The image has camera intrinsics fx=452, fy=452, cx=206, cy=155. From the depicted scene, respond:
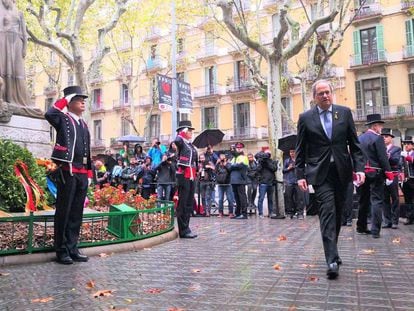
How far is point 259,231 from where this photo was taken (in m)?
9.20

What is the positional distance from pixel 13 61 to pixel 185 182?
4056 mm

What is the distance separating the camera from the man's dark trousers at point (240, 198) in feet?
41.6

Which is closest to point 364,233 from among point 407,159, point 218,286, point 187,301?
point 407,159

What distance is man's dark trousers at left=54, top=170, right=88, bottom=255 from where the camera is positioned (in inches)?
228

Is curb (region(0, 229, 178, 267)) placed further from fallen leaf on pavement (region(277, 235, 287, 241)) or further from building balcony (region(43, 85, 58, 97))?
building balcony (region(43, 85, 58, 97))

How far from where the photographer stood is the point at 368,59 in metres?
33.1

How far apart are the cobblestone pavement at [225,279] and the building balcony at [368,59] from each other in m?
27.7

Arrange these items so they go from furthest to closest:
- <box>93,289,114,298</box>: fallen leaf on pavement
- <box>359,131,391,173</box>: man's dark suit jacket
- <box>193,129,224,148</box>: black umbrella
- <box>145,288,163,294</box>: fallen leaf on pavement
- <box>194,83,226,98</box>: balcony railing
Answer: <box>194,83,226,98</box>: balcony railing < <box>193,129,224,148</box>: black umbrella < <box>359,131,391,173</box>: man's dark suit jacket < <box>145,288,163,294</box>: fallen leaf on pavement < <box>93,289,114,298</box>: fallen leaf on pavement

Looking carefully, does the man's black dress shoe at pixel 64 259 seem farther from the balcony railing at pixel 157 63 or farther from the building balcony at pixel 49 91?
the building balcony at pixel 49 91

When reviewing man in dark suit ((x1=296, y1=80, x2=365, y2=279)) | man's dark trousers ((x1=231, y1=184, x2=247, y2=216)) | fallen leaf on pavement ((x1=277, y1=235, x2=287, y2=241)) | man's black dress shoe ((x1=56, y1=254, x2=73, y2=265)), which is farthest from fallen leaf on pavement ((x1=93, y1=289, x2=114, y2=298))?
man's dark trousers ((x1=231, y1=184, x2=247, y2=216))

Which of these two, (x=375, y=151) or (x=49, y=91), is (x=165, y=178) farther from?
(x=49, y=91)

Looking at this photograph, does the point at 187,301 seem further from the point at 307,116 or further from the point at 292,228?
the point at 292,228

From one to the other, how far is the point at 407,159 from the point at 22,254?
8.37 meters

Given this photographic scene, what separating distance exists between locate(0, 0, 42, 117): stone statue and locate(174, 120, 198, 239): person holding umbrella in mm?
2999
